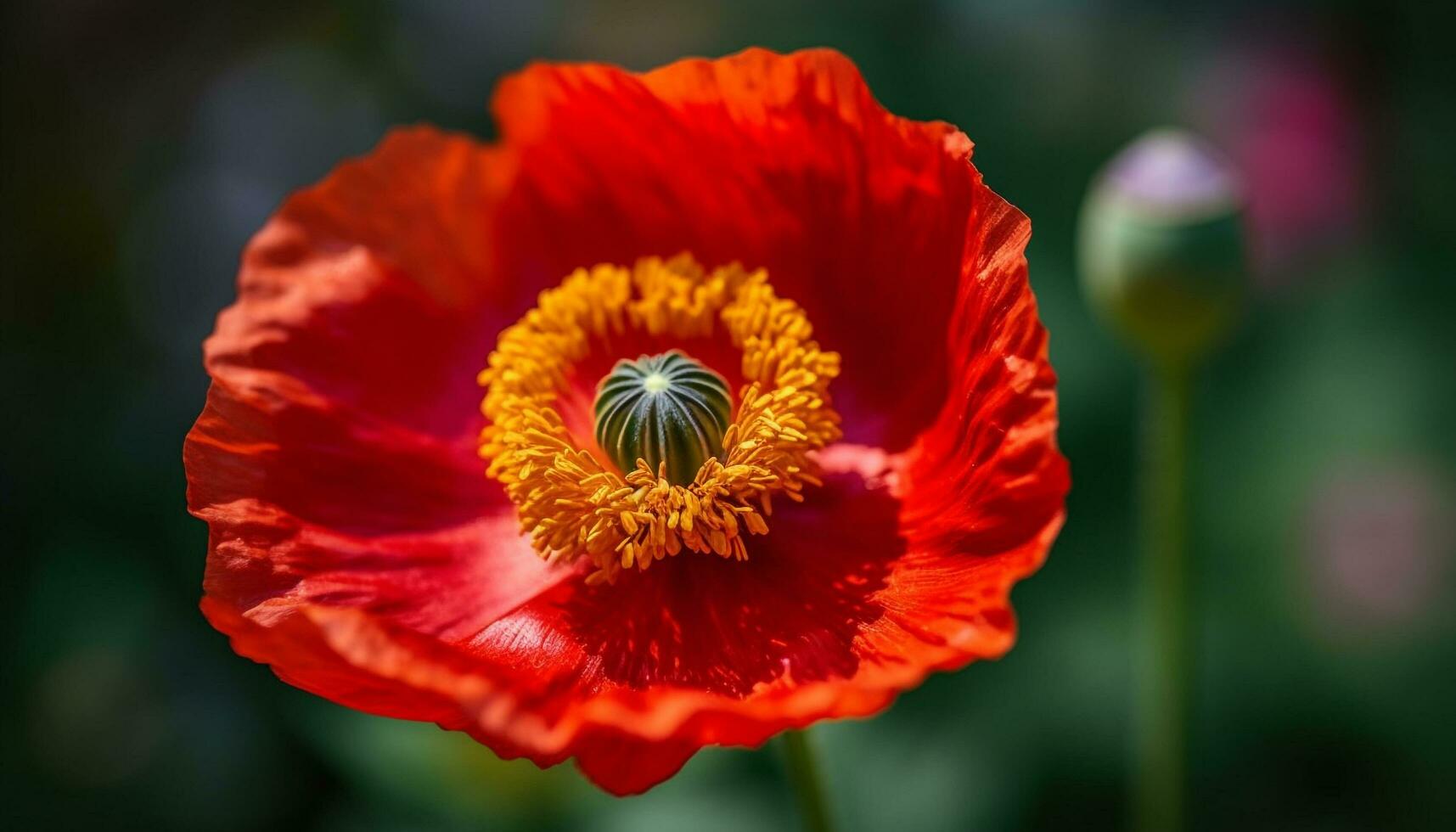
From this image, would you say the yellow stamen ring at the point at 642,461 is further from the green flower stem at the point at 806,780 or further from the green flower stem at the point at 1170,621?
the green flower stem at the point at 1170,621

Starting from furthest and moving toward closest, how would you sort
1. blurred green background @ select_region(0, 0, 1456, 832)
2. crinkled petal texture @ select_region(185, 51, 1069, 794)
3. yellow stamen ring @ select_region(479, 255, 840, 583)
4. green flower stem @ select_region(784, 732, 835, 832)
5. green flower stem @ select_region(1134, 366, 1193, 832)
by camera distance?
blurred green background @ select_region(0, 0, 1456, 832)
green flower stem @ select_region(1134, 366, 1193, 832)
yellow stamen ring @ select_region(479, 255, 840, 583)
green flower stem @ select_region(784, 732, 835, 832)
crinkled petal texture @ select_region(185, 51, 1069, 794)

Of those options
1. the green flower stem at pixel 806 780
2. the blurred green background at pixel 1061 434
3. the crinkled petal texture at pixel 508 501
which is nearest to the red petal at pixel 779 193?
the crinkled petal texture at pixel 508 501

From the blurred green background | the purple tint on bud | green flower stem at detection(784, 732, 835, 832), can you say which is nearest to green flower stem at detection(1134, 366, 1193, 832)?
the purple tint on bud

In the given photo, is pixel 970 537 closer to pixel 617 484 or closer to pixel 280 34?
pixel 617 484

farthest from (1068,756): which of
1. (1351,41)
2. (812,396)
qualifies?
(1351,41)

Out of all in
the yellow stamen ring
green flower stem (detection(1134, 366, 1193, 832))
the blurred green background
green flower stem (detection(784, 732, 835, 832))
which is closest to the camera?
green flower stem (detection(784, 732, 835, 832))

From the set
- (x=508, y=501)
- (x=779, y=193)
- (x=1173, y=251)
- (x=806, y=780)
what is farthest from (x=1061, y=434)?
(x=806, y=780)

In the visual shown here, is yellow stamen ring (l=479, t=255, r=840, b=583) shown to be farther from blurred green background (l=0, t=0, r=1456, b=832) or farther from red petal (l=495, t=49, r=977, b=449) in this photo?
blurred green background (l=0, t=0, r=1456, b=832)
